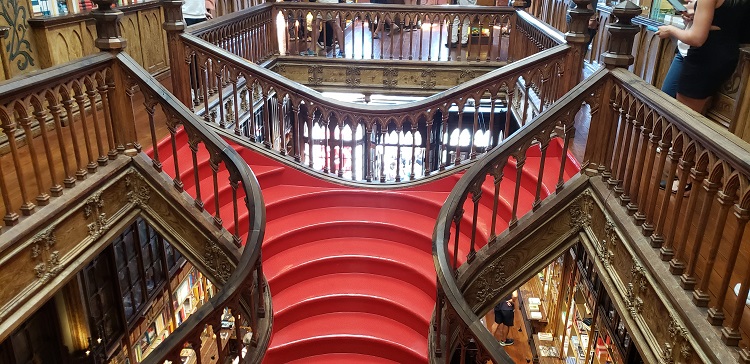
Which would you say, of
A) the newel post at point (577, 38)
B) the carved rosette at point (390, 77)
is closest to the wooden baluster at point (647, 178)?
the newel post at point (577, 38)

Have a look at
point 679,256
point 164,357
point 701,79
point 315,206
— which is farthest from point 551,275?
point 164,357

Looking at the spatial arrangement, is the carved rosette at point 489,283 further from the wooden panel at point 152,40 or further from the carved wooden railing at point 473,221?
the wooden panel at point 152,40

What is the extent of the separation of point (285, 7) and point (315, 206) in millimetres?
3778

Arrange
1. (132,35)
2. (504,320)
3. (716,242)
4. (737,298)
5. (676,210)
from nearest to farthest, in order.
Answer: (737,298) → (716,242) → (676,210) → (132,35) → (504,320)

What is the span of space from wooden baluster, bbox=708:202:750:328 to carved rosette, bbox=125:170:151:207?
3462mm

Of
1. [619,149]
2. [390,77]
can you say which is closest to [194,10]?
[390,77]

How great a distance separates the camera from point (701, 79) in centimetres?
321

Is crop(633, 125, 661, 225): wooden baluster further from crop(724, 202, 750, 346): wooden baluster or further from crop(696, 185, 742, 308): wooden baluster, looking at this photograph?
crop(724, 202, 750, 346): wooden baluster

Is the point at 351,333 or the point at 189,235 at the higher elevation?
the point at 189,235

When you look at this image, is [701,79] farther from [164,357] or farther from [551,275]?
[551,275]

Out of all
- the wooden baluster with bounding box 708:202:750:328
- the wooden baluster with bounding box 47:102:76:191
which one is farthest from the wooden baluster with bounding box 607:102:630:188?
the wooden baluster with bounding box 47:102:76:191

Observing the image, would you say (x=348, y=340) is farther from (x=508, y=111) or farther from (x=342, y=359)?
(x=508, y=111)

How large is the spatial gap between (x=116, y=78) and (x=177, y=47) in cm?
131

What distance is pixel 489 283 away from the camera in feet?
11.6
